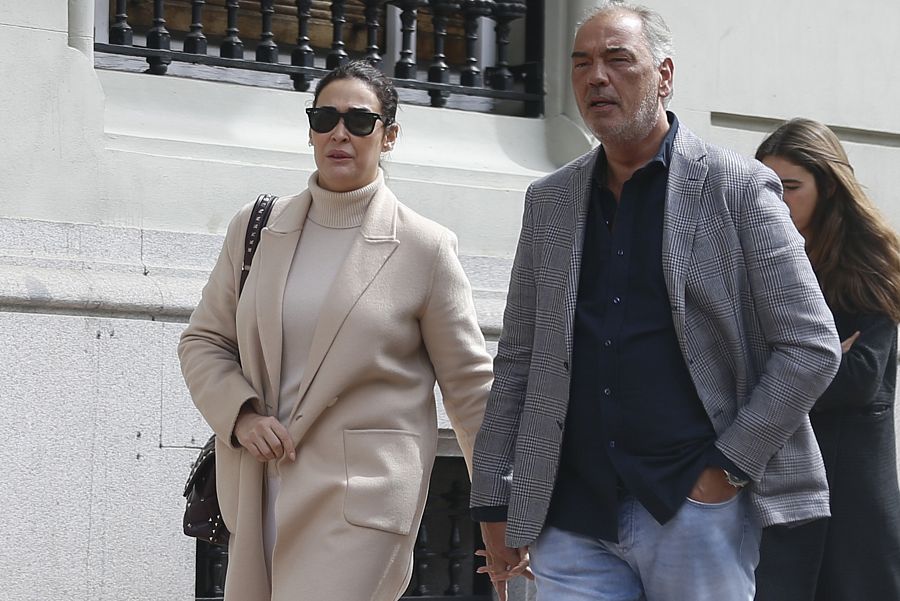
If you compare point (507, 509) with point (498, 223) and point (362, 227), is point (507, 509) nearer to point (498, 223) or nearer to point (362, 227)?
point (362, 227)

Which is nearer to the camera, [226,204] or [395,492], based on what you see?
[395,492]

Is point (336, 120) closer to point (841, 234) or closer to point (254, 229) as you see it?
point (254, 229)

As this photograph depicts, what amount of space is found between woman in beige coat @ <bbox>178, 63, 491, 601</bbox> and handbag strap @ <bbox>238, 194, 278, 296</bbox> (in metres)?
0.02

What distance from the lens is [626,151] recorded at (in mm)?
3918

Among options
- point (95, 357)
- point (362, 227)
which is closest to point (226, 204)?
point (95, 357)

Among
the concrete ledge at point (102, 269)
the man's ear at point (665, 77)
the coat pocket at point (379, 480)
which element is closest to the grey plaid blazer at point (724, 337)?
the man's ear at point (665, 77)

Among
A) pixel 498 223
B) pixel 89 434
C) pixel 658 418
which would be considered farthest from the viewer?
pixel 498 223

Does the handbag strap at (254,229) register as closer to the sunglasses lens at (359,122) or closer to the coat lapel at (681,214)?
the sunglasses lens at (359,122)

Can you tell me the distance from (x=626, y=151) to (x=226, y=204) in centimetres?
280

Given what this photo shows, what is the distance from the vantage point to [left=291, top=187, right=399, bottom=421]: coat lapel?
14.2 ft

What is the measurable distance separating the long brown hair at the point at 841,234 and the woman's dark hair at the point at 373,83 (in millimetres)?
1379

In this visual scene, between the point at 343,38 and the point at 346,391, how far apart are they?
3290 millimetres

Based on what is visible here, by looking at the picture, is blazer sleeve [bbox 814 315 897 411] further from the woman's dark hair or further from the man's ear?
the woman's dark hair

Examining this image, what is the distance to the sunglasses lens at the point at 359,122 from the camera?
444cm
